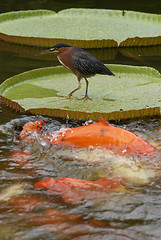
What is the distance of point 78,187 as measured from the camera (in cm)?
284

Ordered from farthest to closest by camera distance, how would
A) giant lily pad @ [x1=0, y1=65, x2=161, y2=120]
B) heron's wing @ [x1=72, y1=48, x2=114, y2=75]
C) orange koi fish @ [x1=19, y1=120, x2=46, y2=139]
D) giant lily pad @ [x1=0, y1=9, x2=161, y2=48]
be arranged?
giant lily pad @ [x1=0, y1=9, x2=161, y2=48], heron's wing @ [x1=72, y1=48, x2=114, y2=75], giant lily pad @ [x1=0, y1=65, x2=161, y2=120], orange koi fish @ [x1=19, y1=120, x2=46, y2=139]

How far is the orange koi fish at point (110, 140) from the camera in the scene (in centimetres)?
323

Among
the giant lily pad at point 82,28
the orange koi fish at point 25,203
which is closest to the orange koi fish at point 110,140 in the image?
the orange koi fish at point 25,203

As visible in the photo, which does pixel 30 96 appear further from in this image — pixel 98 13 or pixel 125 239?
pixel 98 13

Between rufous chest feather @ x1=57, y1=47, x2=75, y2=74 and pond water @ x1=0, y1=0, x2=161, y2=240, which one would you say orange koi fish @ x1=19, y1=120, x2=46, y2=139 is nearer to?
pond water @ x1=0, y1=0, x2=161, y2=240

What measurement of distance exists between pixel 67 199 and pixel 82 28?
459cm

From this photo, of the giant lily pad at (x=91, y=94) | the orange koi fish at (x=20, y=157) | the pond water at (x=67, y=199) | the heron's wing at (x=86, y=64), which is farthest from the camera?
the heron's wing at (x=86, y=64)

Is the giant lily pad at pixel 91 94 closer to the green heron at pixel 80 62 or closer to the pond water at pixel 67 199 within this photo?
the pond water at pixel 67 199

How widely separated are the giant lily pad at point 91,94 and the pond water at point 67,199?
0.14 m

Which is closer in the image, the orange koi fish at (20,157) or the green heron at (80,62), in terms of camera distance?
the orange koi fish at (20,157)

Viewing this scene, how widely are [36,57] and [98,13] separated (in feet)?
7.08

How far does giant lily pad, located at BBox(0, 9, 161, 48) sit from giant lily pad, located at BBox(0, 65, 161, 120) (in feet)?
3.66

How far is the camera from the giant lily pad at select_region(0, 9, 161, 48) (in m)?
6.13

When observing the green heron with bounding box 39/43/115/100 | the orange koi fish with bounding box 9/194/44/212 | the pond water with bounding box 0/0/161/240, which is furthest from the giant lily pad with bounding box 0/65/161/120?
the orange koi fish with bounding box 9/194/44/212
